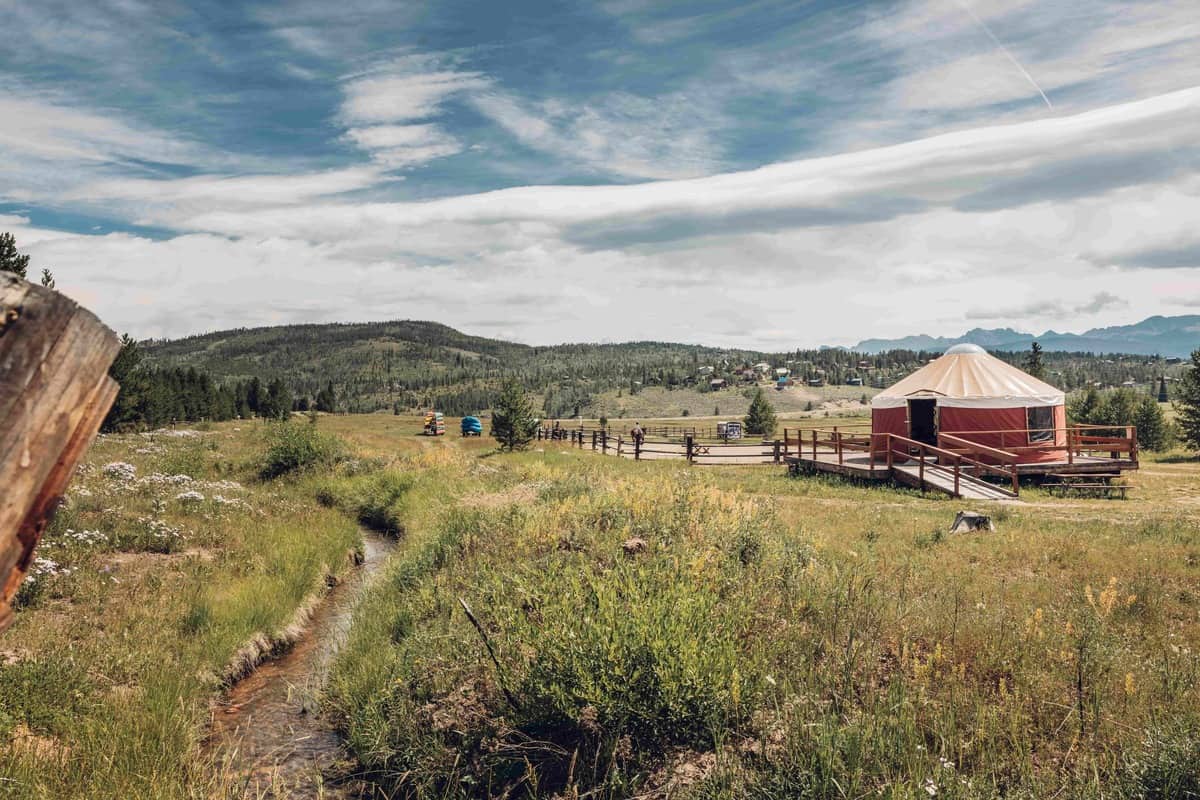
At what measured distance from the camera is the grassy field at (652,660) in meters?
4.94

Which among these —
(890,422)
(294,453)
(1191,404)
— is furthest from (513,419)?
(1191,404)

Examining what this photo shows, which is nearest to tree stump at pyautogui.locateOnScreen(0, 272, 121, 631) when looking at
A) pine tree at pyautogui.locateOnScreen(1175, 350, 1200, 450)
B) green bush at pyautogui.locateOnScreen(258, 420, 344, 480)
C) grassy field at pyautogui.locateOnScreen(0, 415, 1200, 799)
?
grassy field at pyautogui.locateOnScreen(0, 415, 1200, 799)

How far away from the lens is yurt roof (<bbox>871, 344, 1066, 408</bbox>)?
86.5 ft

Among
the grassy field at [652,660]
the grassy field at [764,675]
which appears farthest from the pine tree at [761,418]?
the grassy field at [764,675]

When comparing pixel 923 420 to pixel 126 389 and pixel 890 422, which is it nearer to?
pixel 890 422

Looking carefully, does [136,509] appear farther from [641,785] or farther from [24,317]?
[24,317]

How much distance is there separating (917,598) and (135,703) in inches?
311

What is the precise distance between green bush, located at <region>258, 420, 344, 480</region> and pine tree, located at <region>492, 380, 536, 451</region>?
13283 millimetres

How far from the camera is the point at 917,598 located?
25.0 feet

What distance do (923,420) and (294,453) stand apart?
24057mm

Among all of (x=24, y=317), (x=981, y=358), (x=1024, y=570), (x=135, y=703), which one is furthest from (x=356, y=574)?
(x=981, y=358)

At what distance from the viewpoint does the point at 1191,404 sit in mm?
38656

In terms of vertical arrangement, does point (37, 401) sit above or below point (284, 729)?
above

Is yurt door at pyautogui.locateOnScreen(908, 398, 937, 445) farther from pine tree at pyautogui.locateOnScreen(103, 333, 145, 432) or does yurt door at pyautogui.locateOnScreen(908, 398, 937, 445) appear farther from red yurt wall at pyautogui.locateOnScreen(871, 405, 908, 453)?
pine tree at pyautogui.locateOnScreen(103, 333, 145, 432)
